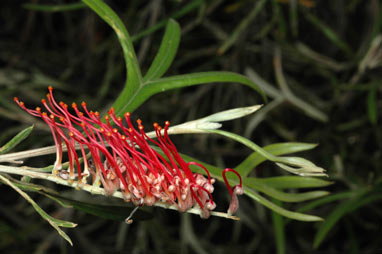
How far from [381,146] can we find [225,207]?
0.36 metres

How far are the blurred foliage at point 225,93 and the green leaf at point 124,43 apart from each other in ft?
1.22

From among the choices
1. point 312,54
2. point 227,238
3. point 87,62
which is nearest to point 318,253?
point 227,238

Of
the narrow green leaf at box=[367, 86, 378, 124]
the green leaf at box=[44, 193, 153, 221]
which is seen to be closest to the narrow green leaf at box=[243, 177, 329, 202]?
the green leaf at box=[44, 193, 153, 221]

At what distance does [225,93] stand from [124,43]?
1.73ft

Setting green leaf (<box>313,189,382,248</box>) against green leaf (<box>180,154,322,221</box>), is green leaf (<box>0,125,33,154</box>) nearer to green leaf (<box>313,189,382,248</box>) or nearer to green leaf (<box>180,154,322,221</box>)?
green leaf (<box>180,154,322,221</box>)

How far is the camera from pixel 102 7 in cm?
44

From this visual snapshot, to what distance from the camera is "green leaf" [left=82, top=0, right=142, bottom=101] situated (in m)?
0.44

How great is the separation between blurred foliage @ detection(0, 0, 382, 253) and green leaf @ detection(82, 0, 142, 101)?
1.22ft

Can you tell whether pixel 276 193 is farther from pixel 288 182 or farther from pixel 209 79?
pixel 209 79

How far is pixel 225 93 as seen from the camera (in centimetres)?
95

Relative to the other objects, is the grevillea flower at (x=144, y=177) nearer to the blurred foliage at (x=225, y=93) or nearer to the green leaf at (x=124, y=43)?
the green leaf at (x=124, y=43)

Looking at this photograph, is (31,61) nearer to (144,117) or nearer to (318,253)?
(144,117)

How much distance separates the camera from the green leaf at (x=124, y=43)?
0.44 m

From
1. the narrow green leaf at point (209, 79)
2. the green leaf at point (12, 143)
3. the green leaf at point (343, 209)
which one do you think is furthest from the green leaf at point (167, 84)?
the green leaf at point (343, 209)
